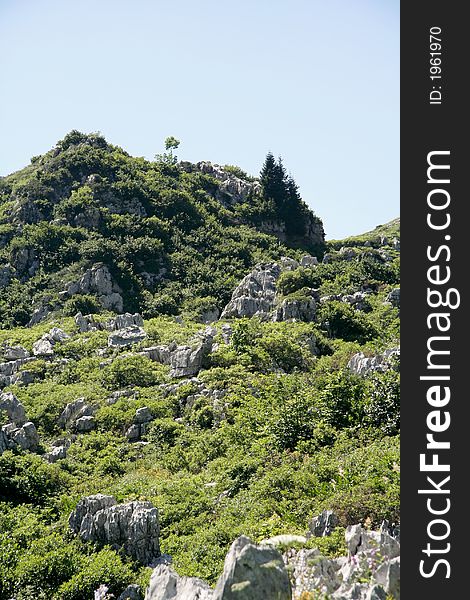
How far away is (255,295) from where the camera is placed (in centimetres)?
3662

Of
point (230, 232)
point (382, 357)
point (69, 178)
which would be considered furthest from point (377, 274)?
point (69, 178)

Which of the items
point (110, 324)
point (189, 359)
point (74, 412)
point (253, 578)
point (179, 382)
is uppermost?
point (110, 324)

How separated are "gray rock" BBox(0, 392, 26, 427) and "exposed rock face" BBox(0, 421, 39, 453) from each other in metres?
0.84

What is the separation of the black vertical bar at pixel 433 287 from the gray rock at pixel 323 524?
10.5ft

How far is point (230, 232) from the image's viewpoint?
51.1 metres

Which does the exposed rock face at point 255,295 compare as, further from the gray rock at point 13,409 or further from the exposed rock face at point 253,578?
the exposed rock face at point 253,578

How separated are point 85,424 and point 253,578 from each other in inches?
631

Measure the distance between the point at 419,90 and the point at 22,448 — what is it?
616 inches

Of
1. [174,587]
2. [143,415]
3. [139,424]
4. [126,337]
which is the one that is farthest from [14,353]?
[174,587]

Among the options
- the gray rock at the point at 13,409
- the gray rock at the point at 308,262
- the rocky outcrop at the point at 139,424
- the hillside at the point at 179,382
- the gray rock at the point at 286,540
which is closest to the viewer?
the gray rock at the point at 286,540

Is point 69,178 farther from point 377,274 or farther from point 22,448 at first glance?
point 22,448

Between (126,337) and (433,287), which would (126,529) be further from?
(126,337)

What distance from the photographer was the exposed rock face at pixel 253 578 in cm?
585

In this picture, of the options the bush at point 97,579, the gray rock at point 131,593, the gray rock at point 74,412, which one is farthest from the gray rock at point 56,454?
the gray rock at point 131,593
